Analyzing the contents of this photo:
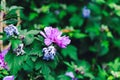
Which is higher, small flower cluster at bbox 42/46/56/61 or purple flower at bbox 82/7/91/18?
purple flower at bbox 82/7/91/18

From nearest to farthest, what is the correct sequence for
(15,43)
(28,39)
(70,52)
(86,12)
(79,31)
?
(15,43), (28,39), (70,52), (79,31), (86,12)

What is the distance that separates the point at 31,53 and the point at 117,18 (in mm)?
2411

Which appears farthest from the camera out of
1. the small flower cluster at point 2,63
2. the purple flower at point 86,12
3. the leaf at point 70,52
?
the purple flower at point 86,12

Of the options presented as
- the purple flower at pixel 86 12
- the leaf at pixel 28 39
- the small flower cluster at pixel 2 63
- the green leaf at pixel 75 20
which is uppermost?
the purple flower at pixel 86 12

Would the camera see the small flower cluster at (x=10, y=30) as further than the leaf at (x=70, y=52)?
No

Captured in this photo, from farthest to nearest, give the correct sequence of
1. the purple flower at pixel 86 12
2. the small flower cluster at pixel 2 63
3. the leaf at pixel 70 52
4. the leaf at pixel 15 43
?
the purple flower at pixel 86 12 → the leaf at pixel 70 52 → the small flower cluster at pixel 2 63 → the leaf at pixel 15 43

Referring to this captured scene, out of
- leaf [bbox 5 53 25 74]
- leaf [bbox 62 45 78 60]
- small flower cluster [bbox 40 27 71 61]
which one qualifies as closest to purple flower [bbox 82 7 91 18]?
leaf [bbox 62 45 78 60]

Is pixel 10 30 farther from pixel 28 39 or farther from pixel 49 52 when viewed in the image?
pixel 49 52

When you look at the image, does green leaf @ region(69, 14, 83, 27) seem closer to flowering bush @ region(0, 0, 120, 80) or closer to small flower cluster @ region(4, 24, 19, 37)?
flowering bush @ region(0, 0, 120, 80)

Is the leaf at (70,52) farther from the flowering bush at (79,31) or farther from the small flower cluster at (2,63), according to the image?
the small flower cluster at (2,63)

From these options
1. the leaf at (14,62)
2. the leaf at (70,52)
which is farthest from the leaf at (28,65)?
the leaf at (70,52)

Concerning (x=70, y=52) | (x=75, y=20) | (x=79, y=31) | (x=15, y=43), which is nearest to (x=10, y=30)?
(x=15, y=43)

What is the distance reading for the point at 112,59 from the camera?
5586 mm

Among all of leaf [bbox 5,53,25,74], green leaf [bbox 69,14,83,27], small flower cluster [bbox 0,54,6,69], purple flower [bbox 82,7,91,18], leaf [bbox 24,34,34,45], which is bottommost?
leaf [bbox 5,53,25,74]
